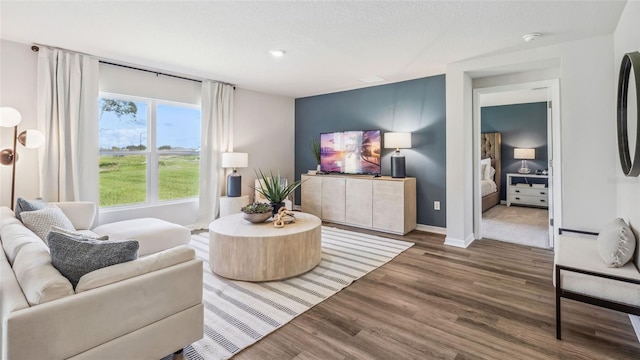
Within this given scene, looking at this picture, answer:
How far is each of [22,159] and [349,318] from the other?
3.81 meters

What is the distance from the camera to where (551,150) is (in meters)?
3.84

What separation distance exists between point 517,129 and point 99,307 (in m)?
8.37

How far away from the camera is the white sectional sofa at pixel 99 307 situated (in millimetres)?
1213

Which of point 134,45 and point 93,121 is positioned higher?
point 134,45

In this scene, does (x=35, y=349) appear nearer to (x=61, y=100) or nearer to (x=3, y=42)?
(x=61, y=100)

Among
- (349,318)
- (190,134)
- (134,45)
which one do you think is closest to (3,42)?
(134,45)

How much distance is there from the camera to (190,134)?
15.8ft

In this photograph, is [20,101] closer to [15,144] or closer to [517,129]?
[15,144]

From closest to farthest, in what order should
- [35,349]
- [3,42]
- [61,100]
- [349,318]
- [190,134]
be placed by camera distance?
[35,349]
[349,318]
[3,42]
[61,100]
[190,134]

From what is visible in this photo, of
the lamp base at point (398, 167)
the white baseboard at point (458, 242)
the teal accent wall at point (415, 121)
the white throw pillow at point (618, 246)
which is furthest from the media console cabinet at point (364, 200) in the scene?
the white throw pillow at point (618, 246)

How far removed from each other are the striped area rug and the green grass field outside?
1.32 metres

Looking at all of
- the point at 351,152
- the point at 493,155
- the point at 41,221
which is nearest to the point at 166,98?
the point at 41,221

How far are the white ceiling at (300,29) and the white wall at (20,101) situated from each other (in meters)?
0.18

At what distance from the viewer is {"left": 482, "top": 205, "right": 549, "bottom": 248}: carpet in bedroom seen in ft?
14.0
